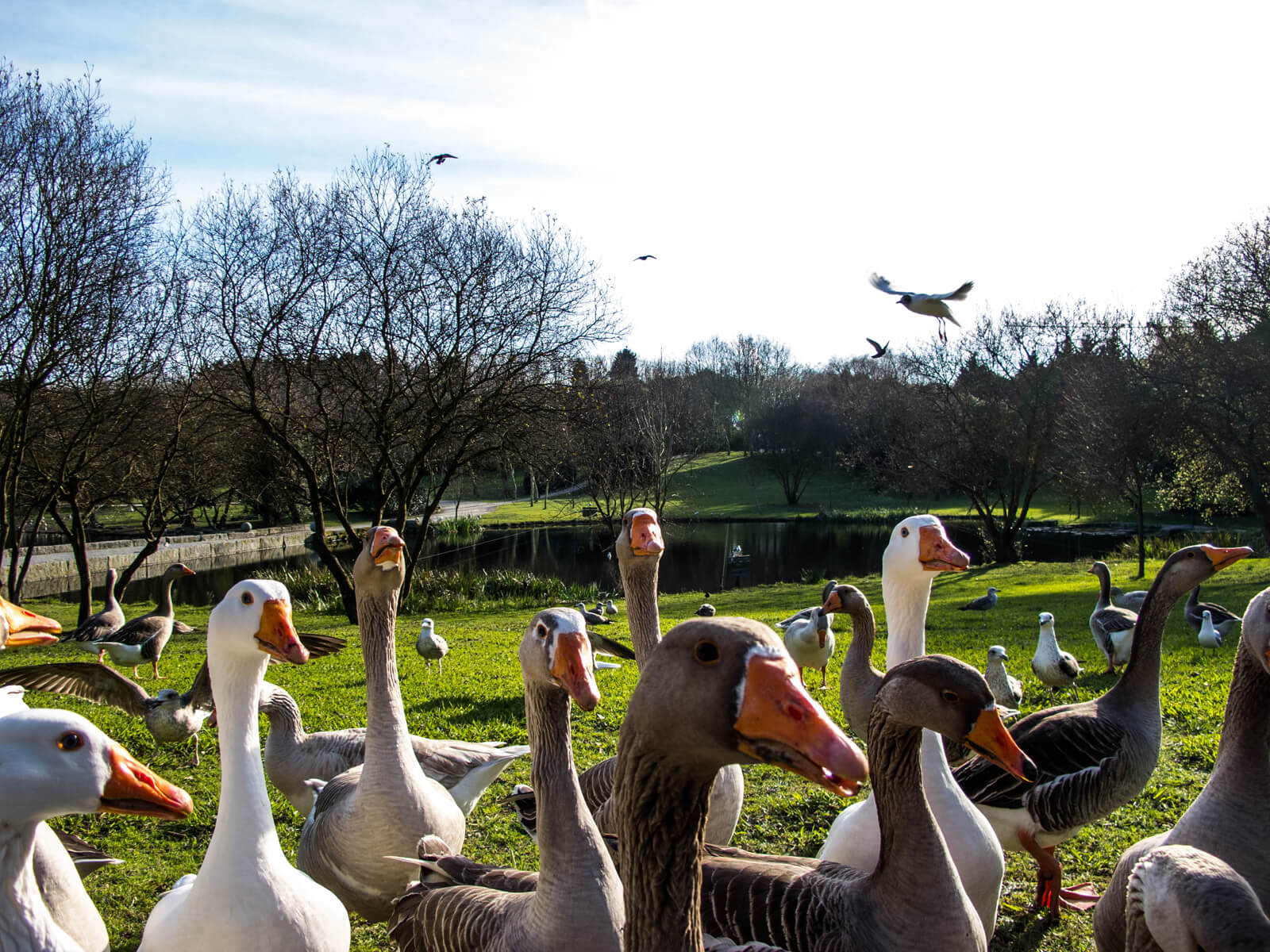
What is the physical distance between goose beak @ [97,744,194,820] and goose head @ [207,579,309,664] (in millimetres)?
798

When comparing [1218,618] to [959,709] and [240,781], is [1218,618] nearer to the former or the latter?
[959,709]

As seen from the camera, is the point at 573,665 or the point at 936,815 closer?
the point at 573,665

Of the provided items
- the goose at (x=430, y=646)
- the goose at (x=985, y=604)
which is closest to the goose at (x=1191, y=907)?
the goose at (x=430, y=646)

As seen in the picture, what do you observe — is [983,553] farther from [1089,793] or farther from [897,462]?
[1089,793]

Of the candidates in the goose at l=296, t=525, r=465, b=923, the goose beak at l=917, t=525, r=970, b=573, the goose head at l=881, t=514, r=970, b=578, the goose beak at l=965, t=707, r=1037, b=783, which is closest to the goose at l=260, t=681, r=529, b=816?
the goose at l=296, t=525, r=465, b=923

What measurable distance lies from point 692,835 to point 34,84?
19955 mm

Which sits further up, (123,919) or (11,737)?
(11,737)

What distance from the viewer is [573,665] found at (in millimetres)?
2957

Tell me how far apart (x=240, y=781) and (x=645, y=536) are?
2.65 m

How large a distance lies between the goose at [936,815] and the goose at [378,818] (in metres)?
1.99

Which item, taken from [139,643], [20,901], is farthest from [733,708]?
[139,643]

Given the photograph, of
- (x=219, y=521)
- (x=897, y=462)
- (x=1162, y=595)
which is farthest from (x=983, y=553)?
(x=219, y=521)

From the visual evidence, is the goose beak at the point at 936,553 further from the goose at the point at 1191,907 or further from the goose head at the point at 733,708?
the goose head at the point at 733,708

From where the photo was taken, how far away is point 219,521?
44875mm
